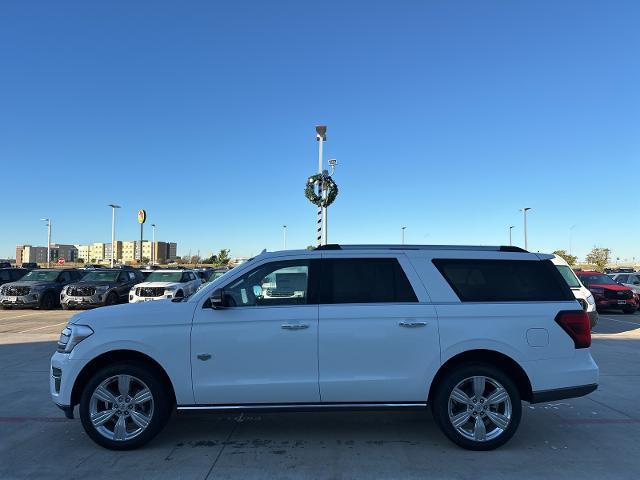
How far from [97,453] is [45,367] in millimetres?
4719

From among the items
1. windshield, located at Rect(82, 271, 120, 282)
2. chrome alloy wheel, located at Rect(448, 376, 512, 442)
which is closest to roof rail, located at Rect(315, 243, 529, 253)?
chrome alloy wheel, located at Rect(448, 376, 512, 442)

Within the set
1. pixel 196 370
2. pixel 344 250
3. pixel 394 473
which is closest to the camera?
pixel 394 473

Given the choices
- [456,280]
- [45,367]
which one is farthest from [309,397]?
[45,367]

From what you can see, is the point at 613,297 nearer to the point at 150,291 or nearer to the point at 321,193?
the point at 321,193

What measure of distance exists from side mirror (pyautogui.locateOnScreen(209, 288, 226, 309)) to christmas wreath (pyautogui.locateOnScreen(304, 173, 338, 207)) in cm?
1725

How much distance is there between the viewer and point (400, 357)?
4762mm

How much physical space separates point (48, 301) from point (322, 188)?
466 inches

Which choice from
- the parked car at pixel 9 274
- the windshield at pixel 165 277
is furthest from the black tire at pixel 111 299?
the parked car at pixel 9 274

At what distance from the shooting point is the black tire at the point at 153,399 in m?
4.75

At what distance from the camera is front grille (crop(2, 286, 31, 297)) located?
19.6m

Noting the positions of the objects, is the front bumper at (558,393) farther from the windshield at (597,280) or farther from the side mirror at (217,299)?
the windshield at (597,280)

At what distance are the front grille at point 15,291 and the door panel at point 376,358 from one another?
18.7 metres

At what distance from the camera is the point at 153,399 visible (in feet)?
15.6

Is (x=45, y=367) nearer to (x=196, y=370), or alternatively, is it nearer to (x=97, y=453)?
(x=97, y=453)
